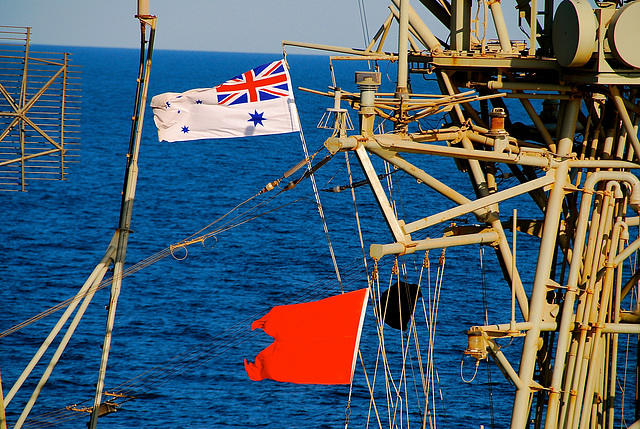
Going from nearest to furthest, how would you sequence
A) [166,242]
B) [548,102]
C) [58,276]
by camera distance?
[548,102], [58,276], [166,242]

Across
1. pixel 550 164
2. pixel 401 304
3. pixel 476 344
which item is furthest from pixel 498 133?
pixel 401 304

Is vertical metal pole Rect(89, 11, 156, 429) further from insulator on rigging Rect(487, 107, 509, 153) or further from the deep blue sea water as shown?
insulator on rigging Rect(487, 107, 509, 153)

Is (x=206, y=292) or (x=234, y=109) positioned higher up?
(x=234, y=109)

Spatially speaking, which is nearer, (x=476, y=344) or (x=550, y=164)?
(x=476, y=344)

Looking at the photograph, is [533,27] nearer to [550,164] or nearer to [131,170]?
[550,164]

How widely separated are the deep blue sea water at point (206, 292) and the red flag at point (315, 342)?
1067cm

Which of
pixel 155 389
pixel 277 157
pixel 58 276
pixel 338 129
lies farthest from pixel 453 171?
pixel 338 129

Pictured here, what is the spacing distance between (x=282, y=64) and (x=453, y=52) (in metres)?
7.08

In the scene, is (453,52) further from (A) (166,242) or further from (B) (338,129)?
(A) (166,242)

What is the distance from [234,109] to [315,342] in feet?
32.0

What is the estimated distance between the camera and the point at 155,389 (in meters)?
62.4

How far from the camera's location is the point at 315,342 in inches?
793

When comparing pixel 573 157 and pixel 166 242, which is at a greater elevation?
pixel 573 157

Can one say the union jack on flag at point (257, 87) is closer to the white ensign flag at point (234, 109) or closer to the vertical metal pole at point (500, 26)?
the white ensign flag at point (234, 109)
